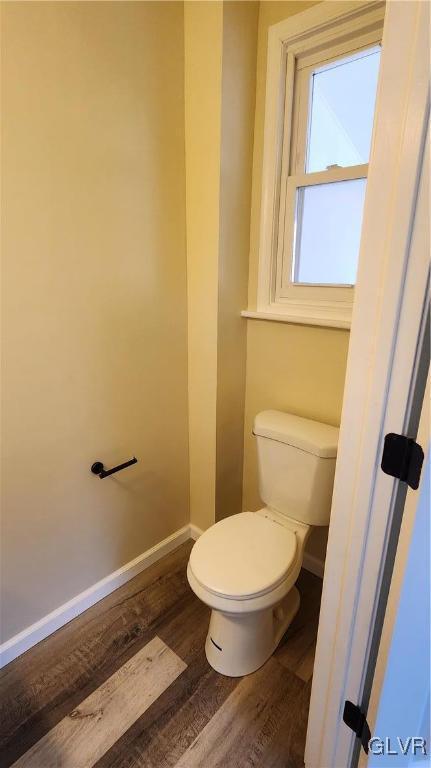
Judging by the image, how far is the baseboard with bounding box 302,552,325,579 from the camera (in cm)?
170

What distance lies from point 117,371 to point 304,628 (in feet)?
4.17

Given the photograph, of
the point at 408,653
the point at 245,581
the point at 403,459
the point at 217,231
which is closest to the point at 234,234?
the point at 217,231

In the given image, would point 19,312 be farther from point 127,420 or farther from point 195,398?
point 195,398

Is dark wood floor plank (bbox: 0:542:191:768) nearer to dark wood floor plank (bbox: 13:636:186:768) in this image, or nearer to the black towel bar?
dark wood floor plank (bbox: 13:636:186:768)

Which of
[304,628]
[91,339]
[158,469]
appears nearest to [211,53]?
[91,339]

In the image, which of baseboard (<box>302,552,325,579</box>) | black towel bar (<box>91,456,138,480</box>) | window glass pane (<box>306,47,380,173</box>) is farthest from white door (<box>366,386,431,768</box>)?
window glass pane (<box>306,47,380,173</box>)

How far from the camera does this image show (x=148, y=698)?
123 centimetres

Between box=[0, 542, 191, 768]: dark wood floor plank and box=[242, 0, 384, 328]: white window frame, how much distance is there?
131cm

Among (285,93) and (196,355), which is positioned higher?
(285,93)

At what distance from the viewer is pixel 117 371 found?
1.45 m

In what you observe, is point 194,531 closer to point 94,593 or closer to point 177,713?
point 94,593

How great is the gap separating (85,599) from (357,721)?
3.62 feet

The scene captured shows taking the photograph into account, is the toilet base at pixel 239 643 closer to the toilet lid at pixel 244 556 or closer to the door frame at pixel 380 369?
the toilet lid at pixel 244 556

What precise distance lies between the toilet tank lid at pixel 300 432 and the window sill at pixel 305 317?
1.26ft
